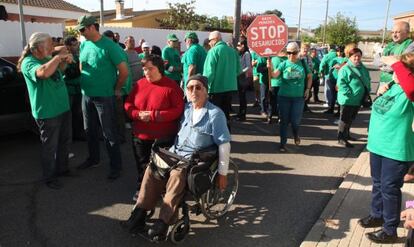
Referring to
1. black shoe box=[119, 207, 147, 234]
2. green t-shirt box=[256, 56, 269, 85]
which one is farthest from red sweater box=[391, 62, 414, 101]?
green t-shirt box=[256, 56, 269, 85]

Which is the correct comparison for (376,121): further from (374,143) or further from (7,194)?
(7,194)

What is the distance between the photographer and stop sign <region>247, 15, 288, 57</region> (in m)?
6.60

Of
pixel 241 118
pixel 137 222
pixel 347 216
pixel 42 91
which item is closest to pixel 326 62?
pixel 241 118

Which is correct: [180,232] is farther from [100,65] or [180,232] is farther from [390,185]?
[100,65]

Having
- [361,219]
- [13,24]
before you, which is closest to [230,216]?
[361,219]

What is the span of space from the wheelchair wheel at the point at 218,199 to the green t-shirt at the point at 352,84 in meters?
3.18

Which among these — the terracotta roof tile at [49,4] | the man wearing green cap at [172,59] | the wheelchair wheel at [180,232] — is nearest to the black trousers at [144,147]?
the wheelchair wheel at [180,232]

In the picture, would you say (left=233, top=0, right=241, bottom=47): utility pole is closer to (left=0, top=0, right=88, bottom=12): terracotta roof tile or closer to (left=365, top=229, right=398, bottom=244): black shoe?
(left=365, top=229, right=398, bottom=244): black shoe

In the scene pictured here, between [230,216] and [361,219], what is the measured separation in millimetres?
1302

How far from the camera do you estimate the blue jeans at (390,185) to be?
329 cm

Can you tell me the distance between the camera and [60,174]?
504 cm

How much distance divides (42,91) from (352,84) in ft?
15.8

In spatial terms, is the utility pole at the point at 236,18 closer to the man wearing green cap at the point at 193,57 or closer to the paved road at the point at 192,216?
the man wearing green cap at the point at 193,57

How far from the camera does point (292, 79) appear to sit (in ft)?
19.9
